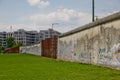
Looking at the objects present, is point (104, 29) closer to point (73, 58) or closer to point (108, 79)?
point (108, 79)

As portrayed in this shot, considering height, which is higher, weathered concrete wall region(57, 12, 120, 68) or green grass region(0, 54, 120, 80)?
A: weathered concrete wall region(57, 12, 120, 68)

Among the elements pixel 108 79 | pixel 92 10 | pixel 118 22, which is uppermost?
pixel 92 10

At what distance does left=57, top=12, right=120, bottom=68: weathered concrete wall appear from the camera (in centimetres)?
1691

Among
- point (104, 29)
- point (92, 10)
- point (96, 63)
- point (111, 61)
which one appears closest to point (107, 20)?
point (104, 29)

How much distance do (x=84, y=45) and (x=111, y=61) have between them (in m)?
7.62

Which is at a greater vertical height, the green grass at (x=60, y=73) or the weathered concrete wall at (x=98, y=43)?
the weathered concrete wall at (x=98, y=43)

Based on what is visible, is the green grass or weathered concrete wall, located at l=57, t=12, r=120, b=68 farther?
weathered concrete wall, located at l=57, t=12, r=120, b=68

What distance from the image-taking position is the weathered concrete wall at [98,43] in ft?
55.5

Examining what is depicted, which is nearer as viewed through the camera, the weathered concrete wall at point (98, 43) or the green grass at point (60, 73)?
the green grass at point (60, 73)

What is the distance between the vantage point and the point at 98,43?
20469mm

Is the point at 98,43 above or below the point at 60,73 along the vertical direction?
above

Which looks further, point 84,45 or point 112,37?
point 84,45

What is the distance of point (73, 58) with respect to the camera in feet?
99.1

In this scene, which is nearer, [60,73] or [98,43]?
[60,73]
